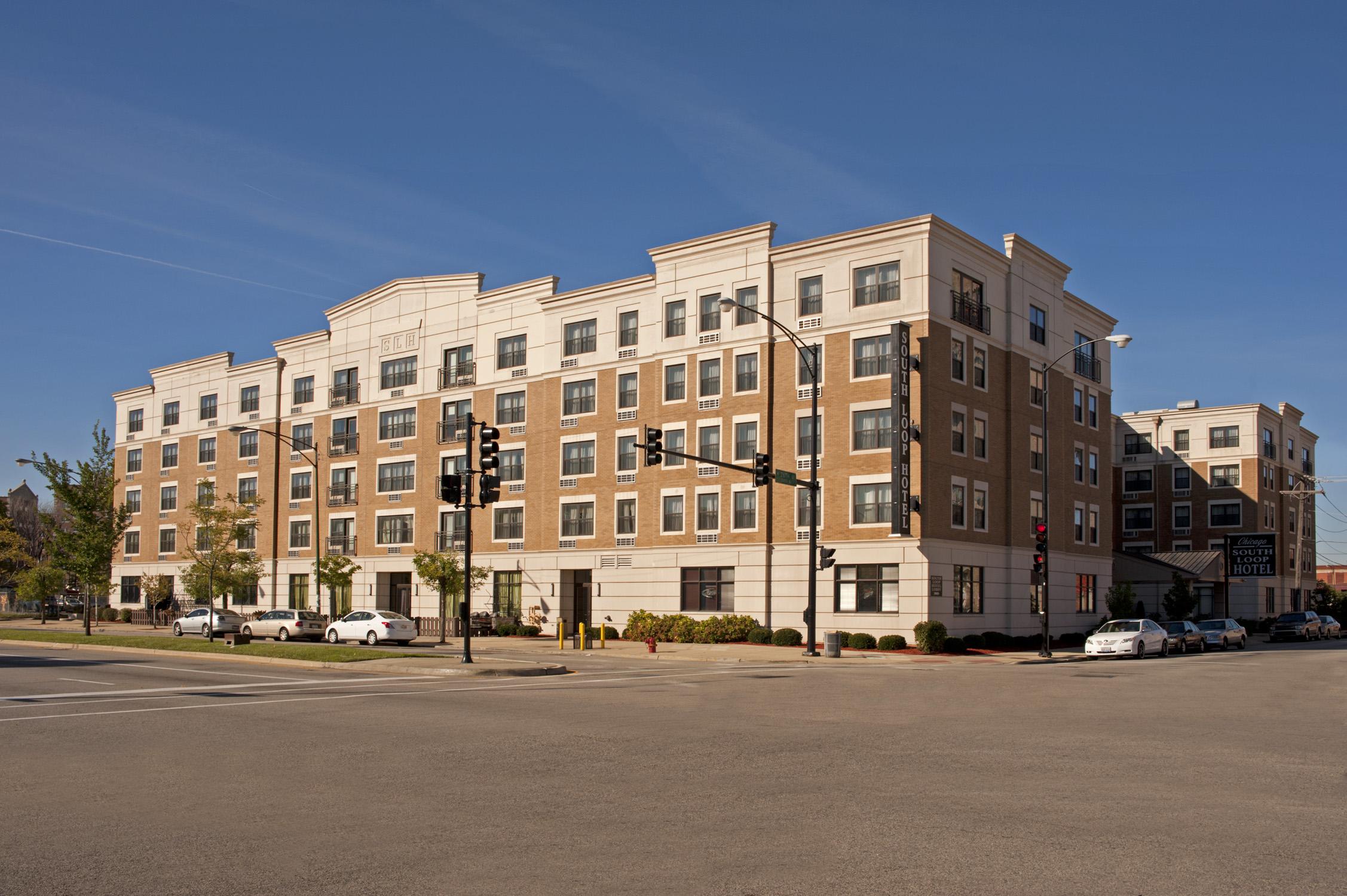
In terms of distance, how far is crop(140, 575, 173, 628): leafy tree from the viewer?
2859 inches

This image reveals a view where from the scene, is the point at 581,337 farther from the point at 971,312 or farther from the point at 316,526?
the point at 971,312

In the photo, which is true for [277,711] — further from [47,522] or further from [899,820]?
[47,522]

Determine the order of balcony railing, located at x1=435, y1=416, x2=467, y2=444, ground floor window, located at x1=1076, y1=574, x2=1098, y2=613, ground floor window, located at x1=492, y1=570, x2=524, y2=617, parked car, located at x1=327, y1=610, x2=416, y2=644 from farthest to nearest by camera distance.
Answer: balcony railing, located at x1=435, y1=416, x2=467, y2=444 < ground floor window, located at x1=492, y1=570, x2=524, y2=617 < ground floor window, located at x1=1076, y1=574, x2=1098, y2=613 < parked car, located at x1=327, y1=610, x2=416, y2=644

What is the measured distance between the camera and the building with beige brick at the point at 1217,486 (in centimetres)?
8900

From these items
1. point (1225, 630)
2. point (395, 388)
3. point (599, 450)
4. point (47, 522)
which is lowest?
point (1225, 630)

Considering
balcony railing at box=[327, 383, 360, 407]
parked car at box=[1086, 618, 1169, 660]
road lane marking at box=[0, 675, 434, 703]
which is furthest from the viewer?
balcony railing at box=[327, 383, 360, 407]

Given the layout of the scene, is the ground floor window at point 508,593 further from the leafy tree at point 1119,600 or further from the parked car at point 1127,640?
the leafy tree at point 1119,600

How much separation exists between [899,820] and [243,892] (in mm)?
5193

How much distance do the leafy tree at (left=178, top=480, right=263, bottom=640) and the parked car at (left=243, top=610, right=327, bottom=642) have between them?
2536mm

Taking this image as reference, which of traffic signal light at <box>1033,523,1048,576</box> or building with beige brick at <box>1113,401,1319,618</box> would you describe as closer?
traffic signal light at <box>1033,523,1048,576</box>

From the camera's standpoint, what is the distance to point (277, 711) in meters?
19.5

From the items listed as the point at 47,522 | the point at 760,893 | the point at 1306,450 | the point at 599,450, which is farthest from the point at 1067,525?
the point at 1306,450

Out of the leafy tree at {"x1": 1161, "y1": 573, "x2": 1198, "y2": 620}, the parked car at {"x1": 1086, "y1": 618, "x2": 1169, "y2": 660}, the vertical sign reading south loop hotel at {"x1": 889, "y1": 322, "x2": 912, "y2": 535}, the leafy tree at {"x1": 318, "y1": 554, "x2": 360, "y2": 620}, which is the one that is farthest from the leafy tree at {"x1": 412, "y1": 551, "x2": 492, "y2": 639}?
the leafy tree at {"x1": 1161, "y1": 573, "x2": 1198, "y2": 620}

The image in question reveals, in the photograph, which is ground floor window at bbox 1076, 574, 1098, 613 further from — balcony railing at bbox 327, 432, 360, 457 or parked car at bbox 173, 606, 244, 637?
parked car at bbox 173, 606, 244, 637
